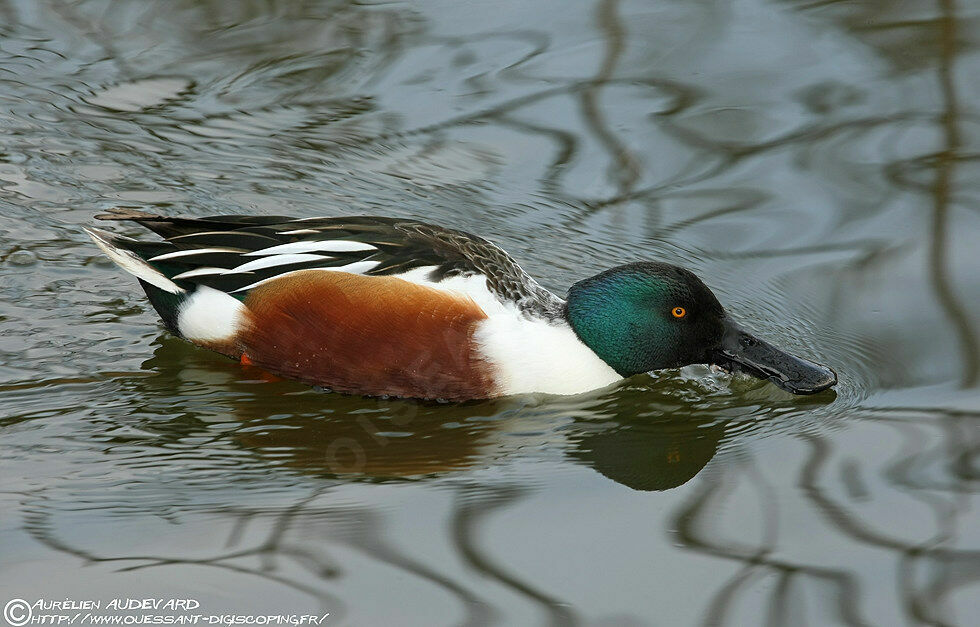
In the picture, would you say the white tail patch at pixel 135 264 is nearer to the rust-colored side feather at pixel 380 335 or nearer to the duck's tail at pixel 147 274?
the duck's tail at pixel 147 274

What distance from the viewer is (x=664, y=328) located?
199 inches

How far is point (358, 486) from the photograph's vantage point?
433 centimetres

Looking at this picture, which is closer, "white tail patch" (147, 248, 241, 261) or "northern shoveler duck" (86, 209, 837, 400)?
"northern shoveler duck" (86, 209, 837, 400)

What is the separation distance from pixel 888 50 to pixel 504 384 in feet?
12.4

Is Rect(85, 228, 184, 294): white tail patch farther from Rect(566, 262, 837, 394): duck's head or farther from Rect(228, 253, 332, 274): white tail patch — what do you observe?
Rect(566, 262, 837, 394): duck's head

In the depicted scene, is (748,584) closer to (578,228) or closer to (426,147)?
(578,228)

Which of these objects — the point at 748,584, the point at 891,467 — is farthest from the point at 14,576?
the point at 891,467

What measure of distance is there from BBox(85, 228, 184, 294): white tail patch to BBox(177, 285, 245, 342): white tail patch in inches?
3.6

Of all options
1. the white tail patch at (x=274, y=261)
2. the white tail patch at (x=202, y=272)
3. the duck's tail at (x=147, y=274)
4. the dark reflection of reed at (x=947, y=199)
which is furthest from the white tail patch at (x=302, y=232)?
the dark reflection of reed at (x=947, y=199)

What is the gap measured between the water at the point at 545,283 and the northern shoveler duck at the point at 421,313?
14cm

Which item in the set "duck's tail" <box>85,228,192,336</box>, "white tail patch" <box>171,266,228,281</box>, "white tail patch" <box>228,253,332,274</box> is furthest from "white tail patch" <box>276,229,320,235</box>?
"duck's tail" <box>85,228,192,336</box>

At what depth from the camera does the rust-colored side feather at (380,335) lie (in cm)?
491

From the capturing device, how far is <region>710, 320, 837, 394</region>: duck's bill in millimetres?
4895

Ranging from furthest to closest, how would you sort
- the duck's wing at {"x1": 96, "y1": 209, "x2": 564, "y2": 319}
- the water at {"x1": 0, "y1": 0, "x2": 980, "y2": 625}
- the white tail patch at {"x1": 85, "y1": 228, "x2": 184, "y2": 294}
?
the white tail patch at {"x1": 85, "y1": 228, "x2": 184, "y2": 294} → the duck's wing at {"x1": 96, "y1": 209, "x2": 564, "y2": 319} → the water at {"x1": 0, "y1": 0, "x2": 980, "y2": 625}
